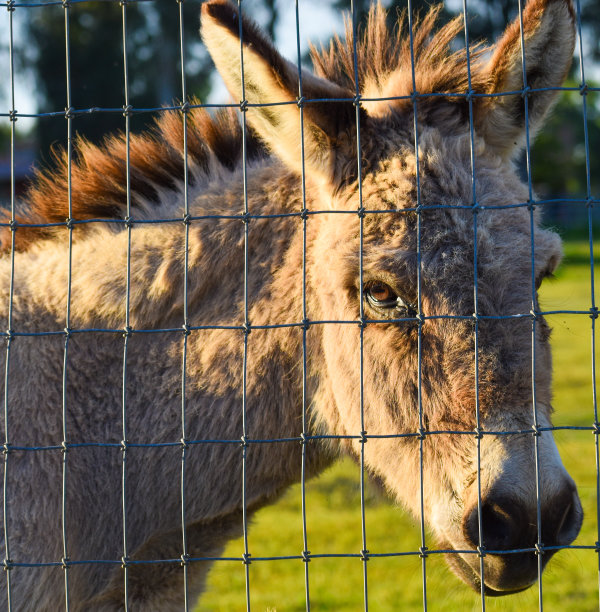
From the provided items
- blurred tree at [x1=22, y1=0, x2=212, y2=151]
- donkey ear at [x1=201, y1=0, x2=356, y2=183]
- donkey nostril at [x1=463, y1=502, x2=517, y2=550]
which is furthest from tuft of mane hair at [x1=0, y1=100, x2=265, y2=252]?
blurred tree at [x1=22, y1=0, x2=212, y2=151]

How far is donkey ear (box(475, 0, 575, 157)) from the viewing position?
8.53ft

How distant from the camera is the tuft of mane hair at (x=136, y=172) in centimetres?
318

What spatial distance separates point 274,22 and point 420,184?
1731cm

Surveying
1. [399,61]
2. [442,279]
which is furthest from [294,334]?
[399,61]

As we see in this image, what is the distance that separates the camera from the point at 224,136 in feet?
10.8

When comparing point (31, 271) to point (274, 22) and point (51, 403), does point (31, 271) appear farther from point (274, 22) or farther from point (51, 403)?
point (274, 22)

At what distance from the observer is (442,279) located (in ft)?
8.25

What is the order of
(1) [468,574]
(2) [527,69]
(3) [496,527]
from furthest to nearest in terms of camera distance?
(2) [527,69]
(1) [468,574]
(3) [496,527]

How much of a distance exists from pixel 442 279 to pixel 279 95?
0.86 m

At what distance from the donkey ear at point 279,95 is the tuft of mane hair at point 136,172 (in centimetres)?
46

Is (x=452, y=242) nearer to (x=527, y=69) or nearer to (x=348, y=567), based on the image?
(x=527, y=69)

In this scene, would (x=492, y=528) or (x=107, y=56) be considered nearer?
(x=492, y=528)

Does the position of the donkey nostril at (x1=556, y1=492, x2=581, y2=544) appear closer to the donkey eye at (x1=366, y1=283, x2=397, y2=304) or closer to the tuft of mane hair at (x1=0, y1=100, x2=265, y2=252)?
the donkey eye at (x1=366, y1=283, x2=397, y2=304)

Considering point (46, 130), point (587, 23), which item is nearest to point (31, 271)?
point (46, 130)
